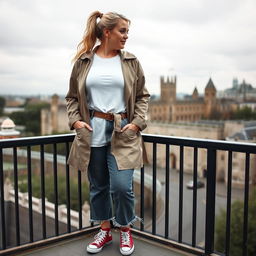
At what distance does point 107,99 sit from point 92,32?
511 millimetres

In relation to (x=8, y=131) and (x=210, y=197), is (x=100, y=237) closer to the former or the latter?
(x=210, y=197)

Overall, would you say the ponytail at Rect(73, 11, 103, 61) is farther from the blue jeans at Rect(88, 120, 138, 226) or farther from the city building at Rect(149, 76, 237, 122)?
the city building at Rect(149, 76, 237, 122)

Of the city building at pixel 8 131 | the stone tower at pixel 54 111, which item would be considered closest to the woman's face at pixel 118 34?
the city building at pixel 8 131

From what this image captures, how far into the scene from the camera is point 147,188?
1077 inches

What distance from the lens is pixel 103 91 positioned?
7.50ft

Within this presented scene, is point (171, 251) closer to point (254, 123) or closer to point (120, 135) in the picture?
point (120, 135)

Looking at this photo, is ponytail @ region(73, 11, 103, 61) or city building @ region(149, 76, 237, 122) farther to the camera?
city building @ region(149, 76, 237, 122)

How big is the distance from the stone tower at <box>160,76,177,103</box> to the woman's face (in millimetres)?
50809

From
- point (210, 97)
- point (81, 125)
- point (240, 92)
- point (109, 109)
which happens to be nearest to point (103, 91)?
point (109, 109)

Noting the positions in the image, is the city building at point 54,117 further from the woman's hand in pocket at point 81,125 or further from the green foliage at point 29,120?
the woman's hand in pocket at point 81,125

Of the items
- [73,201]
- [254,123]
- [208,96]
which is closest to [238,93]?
[208,96]

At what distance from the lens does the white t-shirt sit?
89.2 inches

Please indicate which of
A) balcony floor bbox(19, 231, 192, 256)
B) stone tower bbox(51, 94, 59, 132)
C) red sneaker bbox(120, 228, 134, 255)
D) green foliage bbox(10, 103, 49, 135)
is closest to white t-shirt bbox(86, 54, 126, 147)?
red sneaker bbox(120, 228, 134, 255)

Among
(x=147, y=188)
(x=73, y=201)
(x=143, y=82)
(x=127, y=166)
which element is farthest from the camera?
(x=147, y=188)
